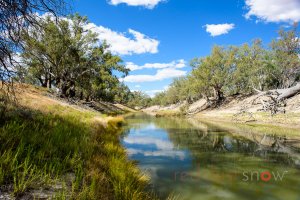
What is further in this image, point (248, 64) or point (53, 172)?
point (248, 64)

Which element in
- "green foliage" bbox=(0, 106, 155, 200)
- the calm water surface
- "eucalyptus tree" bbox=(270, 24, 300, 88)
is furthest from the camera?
"eucalyptus tree" bbox=(270, 24, 300, 88)

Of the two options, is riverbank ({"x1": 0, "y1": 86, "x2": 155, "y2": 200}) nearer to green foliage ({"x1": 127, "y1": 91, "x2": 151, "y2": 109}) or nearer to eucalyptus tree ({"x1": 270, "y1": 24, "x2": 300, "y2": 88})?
eucalyptus tree ({"x1": 270, "y1": 24, "x2": 300, "y2": 88})

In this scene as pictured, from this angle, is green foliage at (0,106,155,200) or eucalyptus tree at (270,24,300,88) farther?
eucalyptus tree at (270,24,300,88)

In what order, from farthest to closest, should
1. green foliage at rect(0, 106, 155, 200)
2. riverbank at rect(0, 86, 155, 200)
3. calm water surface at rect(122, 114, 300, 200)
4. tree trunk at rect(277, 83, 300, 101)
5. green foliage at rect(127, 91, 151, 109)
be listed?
green foliage at rect(127, 91, 151, 109) < tree trunk at rect(277, 83, 300, 101) < calm water surface at rect(122, 114, 300, 200) < green foliage at rect(0, 106, 155, 200) < riverbank at rect(0, 86, 155, 200)

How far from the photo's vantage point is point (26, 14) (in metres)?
5.73

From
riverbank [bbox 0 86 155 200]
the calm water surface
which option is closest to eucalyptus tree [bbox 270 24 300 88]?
the calm water surface

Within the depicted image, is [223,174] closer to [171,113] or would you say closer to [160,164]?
[160,164]

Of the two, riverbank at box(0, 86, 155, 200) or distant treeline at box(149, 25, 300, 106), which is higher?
distant treeline at box(149, 25, 300, 106)

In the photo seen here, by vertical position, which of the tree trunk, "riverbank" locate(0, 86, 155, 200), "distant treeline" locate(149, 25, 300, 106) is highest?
"distant treeline" locate(149, 25, 300, 106)

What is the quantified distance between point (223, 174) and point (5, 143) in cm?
854

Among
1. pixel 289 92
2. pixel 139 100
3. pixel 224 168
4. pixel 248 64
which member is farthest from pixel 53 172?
pixel 139 100

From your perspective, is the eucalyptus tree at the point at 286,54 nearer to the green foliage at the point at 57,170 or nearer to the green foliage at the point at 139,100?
the green foliage at the point at 57,170

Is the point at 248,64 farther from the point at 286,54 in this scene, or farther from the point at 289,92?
the point at 289,92

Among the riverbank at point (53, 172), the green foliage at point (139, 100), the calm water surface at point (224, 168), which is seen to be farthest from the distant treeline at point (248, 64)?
the green foliage at point (139, 100)
